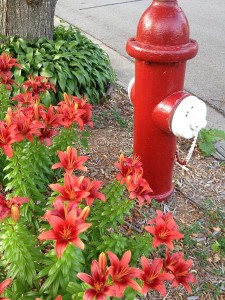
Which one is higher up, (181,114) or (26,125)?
(26,125)

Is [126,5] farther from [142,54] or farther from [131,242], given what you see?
[131,242]

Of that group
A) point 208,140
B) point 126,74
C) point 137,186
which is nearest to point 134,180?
point 137,186

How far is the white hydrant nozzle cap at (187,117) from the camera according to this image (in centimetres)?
232

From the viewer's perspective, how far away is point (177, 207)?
9.37 feet

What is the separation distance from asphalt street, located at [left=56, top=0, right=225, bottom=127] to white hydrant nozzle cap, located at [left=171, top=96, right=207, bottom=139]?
6.78 ft

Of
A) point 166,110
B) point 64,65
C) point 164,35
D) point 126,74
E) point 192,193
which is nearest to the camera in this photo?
point 164,35

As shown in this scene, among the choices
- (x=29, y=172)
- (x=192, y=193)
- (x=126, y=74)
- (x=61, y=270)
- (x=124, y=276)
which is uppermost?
(x=124, y=276)

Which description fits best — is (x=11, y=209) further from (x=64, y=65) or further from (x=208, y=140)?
(x=64, y=65)

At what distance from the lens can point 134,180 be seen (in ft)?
5.65

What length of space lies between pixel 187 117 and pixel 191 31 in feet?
20.1

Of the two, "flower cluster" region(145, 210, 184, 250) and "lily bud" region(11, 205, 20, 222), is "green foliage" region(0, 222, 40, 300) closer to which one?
"lily bud" region(11, 205, 20, 222)

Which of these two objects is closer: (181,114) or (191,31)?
(181,114)

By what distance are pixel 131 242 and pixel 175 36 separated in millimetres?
1173

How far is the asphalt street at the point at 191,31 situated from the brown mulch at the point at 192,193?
1203mm
